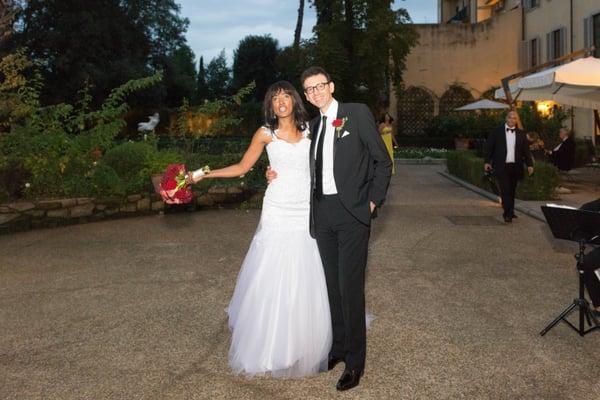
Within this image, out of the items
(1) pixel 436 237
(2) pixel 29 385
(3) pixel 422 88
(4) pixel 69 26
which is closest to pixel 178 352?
(2) pixel 29 385

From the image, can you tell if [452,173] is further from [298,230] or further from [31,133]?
[298,230]

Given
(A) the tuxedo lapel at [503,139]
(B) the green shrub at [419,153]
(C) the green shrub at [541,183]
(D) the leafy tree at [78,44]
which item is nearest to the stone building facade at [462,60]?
(B) the green shrub at [419,153]

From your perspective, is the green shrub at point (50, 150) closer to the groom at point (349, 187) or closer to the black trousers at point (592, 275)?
the groom at point (349, 187)

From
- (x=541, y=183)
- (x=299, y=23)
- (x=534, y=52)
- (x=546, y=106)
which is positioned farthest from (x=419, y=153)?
(x=541, y=183)

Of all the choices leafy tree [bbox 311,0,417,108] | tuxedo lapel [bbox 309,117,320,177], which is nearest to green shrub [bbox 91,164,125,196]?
tuxedo lapel [bbox 309,117,320,177]

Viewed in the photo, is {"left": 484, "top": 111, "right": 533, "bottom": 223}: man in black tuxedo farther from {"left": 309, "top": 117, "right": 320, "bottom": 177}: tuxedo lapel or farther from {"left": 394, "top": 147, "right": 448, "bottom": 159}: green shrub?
{"left": 394, "top": 147, "right": 448, "bottom": 159}: green shrub

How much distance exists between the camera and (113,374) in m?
Answer: 4.33

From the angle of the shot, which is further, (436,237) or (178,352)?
(436,237)

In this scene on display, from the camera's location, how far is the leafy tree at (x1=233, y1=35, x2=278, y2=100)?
2088 inches

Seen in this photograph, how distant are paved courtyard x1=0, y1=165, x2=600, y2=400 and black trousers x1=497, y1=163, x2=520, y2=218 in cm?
48

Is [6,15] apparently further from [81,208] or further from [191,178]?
[191,178]

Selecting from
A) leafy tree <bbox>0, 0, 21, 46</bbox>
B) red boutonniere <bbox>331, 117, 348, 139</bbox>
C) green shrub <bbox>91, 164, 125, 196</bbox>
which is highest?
leafy tree <bbox>0, 0, 21, 46</bbox>

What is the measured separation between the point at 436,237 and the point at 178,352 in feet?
19.2

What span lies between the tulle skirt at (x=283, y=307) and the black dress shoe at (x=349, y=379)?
32 cm
